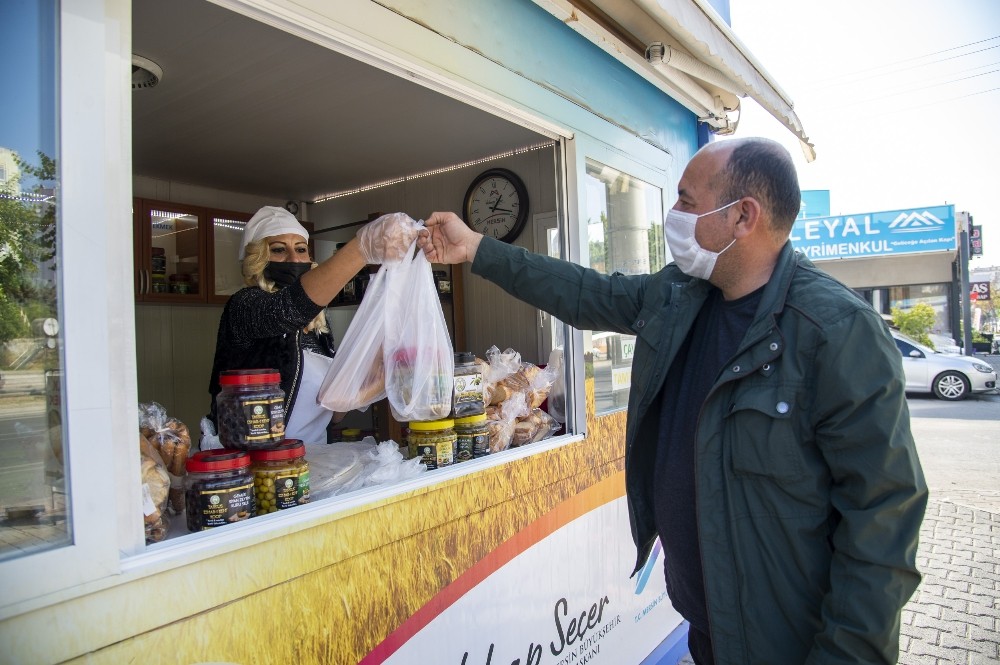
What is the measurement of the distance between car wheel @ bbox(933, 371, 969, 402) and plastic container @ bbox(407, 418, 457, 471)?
541 inches

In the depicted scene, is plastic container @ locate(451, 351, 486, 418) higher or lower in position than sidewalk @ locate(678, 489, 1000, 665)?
higher

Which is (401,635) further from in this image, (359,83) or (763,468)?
(359,83)

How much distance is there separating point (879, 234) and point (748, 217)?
1991 cm

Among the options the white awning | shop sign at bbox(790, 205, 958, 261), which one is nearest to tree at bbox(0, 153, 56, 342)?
the white awning

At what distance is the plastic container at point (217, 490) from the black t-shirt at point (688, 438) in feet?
Answer: 3.46

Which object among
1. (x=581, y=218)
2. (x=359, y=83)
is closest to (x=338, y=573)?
(x=581, y=218)

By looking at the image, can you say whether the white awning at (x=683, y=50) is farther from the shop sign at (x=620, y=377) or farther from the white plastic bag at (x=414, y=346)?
the shop sign at (x=620, y=377)

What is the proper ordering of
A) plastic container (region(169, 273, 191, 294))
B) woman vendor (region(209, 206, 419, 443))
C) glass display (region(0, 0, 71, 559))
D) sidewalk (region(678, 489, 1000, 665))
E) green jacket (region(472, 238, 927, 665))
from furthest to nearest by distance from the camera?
1. plastic container (region(169, 273, 191, 294))
2. sidewalk (region(678, 489, 1000, 665))
3. woman vendor (region(209, 206, 419, 443))
4. green jacket (region(472, 238, 927, 665))
5. glass display (region(0, 0, 71, 559))

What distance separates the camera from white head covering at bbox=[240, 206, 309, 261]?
252cm

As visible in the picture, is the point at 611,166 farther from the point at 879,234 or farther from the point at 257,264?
the point at 879,234

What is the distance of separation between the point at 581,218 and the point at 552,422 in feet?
3.09

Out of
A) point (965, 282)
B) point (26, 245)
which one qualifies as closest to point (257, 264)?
point (26, 245)

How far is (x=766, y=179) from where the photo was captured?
1573 mm

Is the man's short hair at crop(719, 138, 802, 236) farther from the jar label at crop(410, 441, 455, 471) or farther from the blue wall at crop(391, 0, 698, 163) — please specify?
the jar label at crop(410, 441, 455, 471)
